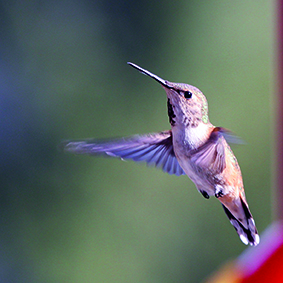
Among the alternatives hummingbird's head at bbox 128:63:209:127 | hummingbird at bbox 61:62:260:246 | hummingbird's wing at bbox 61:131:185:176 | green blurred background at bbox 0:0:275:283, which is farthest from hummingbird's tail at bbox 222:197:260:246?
green blurred background at bbox 0:0:275:283

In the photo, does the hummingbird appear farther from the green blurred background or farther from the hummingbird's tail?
the green blurred background

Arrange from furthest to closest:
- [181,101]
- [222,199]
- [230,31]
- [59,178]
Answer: [230,31] < [59,178] < [222,199] < [181,101]

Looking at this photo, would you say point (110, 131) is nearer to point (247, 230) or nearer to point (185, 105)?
point (247, 230)

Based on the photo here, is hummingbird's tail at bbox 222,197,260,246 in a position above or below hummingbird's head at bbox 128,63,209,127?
below

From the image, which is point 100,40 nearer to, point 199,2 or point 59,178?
point 199,2

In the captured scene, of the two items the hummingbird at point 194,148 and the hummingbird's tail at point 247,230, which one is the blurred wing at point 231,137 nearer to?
the hummingbird at point 194,148

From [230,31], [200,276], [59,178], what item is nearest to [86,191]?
[59,178]

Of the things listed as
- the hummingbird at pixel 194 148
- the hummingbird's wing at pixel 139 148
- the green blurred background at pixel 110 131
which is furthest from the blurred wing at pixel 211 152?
the green blurred background at pixel 110 131
